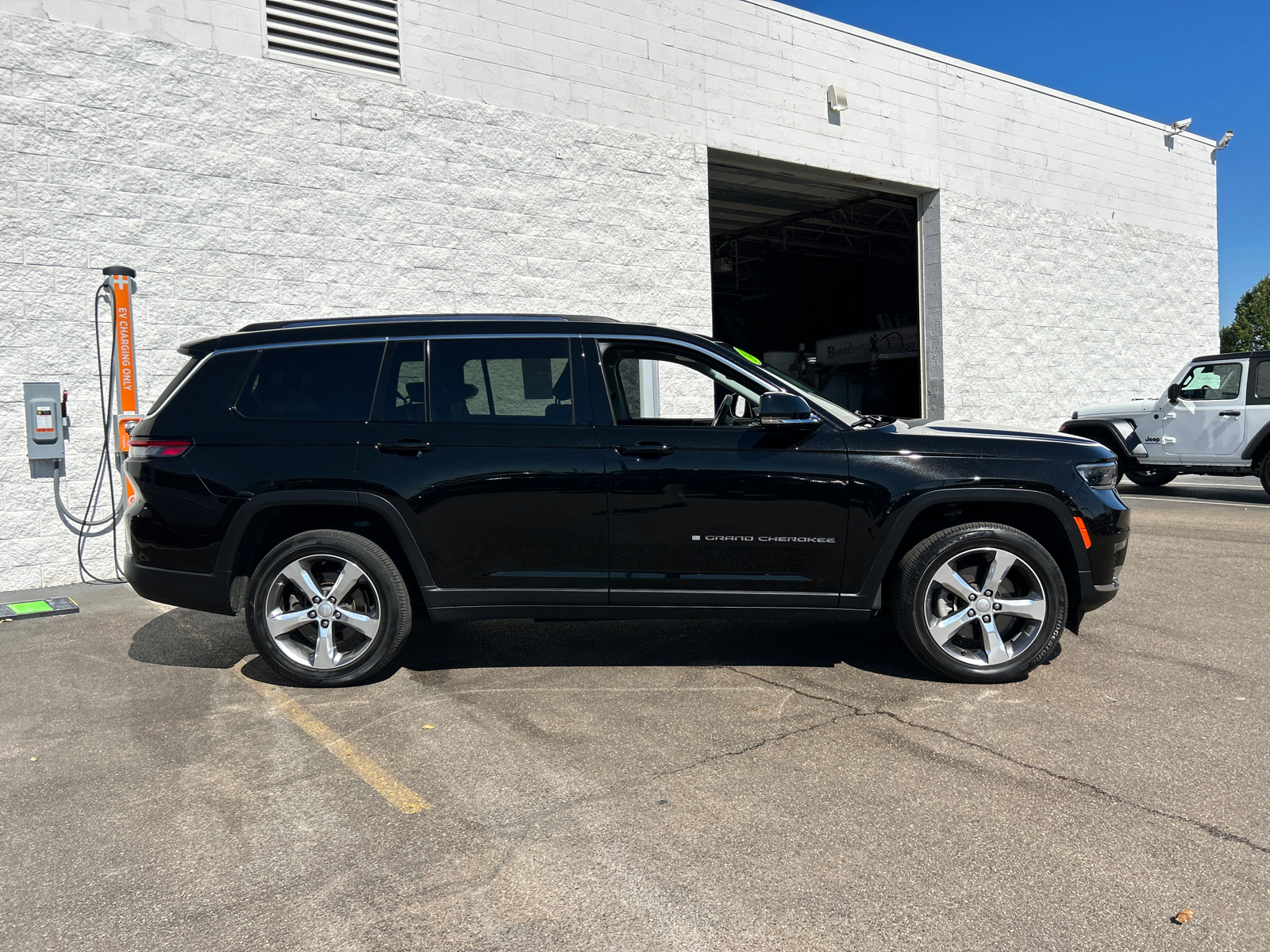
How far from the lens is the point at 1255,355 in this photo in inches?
474

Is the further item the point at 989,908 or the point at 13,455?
the point at 13,455

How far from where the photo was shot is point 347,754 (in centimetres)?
390

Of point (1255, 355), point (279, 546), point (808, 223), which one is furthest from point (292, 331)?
point (808, 223)

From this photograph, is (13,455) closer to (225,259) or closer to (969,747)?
(225,259)

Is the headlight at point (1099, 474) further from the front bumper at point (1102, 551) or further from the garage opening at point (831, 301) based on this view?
the garage opening at point (831, 301)

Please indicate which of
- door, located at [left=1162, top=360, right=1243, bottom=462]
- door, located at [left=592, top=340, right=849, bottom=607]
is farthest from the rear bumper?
door, located at [left=1162, top=360, right=1243, bottom=462]

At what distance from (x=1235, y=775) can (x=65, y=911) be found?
13.3 feet

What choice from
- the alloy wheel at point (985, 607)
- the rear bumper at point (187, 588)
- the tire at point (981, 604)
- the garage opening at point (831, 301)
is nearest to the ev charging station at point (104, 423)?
the rear bumper at point (187, 588)

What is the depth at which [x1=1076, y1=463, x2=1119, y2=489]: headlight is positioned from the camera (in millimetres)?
4695

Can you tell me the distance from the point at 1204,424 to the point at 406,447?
11.6m

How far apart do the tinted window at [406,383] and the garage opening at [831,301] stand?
60.2 ft

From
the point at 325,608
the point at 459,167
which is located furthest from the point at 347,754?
the point at 459,167

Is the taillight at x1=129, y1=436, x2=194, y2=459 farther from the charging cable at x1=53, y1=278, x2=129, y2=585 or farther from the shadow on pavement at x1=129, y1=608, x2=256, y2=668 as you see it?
the charging cable at x1=53, y1=278, x2=129, y2=585

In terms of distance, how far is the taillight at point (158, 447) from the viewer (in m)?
4.83
